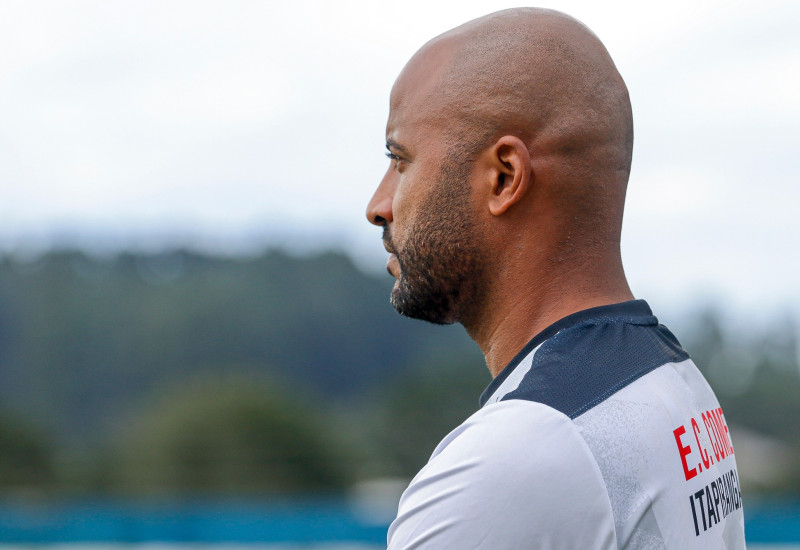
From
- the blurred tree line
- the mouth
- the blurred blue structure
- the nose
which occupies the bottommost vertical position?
the blurred tree line

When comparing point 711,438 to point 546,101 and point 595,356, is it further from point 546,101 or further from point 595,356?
point 546,101

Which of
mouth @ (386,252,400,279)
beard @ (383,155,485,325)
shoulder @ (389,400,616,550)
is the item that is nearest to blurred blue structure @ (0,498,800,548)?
mouth @ (386,252,400,279)

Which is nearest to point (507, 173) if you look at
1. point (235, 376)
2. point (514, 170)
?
point (514, 170)

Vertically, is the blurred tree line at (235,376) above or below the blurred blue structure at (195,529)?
below

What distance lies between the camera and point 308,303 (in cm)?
6900

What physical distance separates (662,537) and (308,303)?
67829 millimetres

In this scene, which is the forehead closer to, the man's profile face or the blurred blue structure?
the man's profile face

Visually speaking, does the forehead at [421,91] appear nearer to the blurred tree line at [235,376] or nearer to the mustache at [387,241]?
the mustache at [387,241]

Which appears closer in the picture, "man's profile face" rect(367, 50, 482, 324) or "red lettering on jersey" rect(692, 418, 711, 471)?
"red lettering on jersey" rect(692, 418, 711, 471)

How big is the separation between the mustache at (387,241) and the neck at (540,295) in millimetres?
256

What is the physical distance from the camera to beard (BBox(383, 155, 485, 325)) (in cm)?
192

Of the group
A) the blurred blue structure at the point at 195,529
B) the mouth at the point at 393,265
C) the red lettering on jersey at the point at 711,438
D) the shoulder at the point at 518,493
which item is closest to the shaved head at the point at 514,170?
the mouth at the point at 393,265

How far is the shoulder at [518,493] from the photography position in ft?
4.74

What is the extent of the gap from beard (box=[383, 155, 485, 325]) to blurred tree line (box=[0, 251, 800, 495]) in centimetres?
3609
